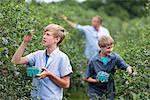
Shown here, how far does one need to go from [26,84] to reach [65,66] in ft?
1.99

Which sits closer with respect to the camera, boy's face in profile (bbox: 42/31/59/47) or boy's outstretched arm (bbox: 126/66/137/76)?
boy's face in profile (bbox: 42/31/59/47)

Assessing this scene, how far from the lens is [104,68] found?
6.25 m

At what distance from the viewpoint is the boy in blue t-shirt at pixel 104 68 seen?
611 cm

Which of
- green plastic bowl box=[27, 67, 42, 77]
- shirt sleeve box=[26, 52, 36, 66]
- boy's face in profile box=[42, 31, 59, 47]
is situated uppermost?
boy's face in profile box=[42, 31, 59, 47]

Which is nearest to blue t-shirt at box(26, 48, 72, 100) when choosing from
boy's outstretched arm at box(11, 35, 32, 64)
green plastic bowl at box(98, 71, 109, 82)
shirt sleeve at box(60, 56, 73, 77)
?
shirt sleeve at box(60, 56, 73, 77)

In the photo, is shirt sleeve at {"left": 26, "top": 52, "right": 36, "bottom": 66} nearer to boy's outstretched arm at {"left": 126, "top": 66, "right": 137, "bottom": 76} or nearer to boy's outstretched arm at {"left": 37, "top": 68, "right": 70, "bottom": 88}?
boy's outstretched arm at {"left": 37, "top": 68, "right": 70, "bottom": 88}

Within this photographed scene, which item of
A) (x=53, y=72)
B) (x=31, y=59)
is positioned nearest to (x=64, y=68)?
(x=53, y=72)

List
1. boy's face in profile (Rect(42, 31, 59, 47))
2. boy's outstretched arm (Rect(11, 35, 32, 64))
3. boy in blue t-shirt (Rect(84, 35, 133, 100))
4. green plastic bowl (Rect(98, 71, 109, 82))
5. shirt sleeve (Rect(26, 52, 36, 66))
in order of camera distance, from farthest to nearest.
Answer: boy in blue t-shirt (Rect(84, 35, 133, 100)) → green plastic bowl (Rect(98, 71, 109, 82)) → shirt sleeve (Rect(26, 52, 36, 66)) → boy's face in profile (Rect(42, 31, 59, 47)) → boy's outstretched arm (Rect(11, 35, 32, 64))

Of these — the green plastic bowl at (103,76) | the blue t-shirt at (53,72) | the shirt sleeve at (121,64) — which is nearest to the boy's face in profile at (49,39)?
the blue t-shirt at (53,72)

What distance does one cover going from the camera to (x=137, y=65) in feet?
19.2

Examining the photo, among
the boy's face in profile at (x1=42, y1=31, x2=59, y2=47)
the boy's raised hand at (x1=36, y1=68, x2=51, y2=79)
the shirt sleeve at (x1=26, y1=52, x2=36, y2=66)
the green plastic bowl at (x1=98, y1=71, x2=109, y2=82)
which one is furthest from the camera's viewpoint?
the green plastic bowl at (x1=98, y1=71, x2=109, y2=82)

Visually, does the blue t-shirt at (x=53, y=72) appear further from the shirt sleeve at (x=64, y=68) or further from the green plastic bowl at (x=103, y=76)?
the green plastic bowl at (x=103, y=76)

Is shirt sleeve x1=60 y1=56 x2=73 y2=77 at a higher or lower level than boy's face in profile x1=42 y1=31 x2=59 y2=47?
lower

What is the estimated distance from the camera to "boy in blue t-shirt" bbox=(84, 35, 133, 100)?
611 centimetres
